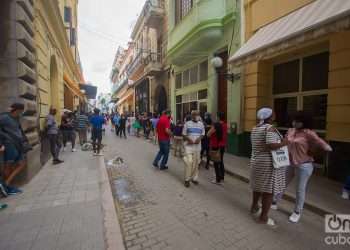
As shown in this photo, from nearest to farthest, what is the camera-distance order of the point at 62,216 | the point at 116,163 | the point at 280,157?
the point at 280,157
the point at 62,216
the point at 116,163

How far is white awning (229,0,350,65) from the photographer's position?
379 centimetres

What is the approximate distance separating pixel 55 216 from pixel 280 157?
3.61 meters

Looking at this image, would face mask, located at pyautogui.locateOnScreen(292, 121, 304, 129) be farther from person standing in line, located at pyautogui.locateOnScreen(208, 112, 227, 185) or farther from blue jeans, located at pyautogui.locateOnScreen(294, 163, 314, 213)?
person standing in line, located at pyautogui.locateOnScreen(208, 112, 227, 185)

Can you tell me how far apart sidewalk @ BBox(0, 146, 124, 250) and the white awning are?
4.86 meters

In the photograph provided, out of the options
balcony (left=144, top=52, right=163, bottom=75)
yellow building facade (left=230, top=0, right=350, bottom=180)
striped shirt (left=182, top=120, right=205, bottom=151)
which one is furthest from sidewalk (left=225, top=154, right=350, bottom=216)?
balcony (left=144, top=52, right=163, bottom=75)

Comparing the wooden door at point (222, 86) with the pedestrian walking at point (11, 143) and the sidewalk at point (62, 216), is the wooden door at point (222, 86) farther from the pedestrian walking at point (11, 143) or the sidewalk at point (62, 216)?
the pedestrian walking at point (11, 143)

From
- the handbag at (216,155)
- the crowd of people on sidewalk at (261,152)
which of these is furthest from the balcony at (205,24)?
→ the handbag at (216,155)

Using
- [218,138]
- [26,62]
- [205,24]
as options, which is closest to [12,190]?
[26,62]

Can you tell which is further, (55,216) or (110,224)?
(55,216)

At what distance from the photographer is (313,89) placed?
613cm

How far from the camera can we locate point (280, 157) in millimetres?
3215

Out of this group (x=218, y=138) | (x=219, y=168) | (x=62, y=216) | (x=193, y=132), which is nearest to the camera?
(x=62, y=216)

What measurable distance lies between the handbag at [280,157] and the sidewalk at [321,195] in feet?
4.68

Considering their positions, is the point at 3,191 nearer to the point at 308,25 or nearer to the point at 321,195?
the point at 321,195
